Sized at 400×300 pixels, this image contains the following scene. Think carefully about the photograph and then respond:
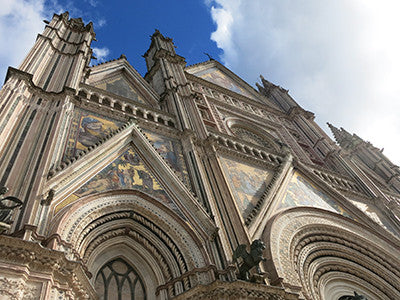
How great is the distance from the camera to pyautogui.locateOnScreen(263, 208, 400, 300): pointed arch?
7718mm

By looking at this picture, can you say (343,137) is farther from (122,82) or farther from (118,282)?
(118,282)

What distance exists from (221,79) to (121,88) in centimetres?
815

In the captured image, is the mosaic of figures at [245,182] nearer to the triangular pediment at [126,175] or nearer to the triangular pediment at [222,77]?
the triangular pediment at [126,175]

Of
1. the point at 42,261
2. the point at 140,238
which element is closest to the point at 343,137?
the point at 140,238

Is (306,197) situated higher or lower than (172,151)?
lower

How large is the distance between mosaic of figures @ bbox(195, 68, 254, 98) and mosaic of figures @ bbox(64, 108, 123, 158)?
33.2 ft

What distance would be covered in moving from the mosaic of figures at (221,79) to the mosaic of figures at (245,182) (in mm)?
8957

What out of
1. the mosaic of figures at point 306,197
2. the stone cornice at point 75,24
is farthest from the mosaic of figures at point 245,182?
the stone cornice at point 75,24

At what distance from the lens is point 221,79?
1898 centimetres

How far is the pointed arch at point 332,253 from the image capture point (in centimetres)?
772

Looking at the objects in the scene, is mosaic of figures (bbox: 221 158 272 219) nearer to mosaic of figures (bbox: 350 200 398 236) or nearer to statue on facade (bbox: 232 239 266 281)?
statue on facade (bbox: 232 239 266 281)

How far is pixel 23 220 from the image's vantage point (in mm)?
4711

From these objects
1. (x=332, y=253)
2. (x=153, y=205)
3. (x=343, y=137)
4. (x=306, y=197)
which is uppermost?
(x=343, y=137)

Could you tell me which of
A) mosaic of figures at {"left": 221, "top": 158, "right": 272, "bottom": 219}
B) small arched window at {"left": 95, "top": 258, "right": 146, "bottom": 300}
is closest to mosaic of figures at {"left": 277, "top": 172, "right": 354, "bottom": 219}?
mosaic of figures at {"left": 221, "top": 158, "right": 272, "bottom": 219}
